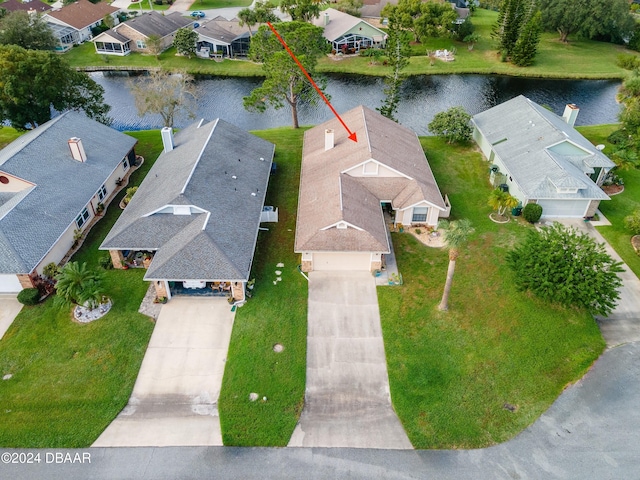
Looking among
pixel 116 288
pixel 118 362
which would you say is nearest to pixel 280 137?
pixel 116 288

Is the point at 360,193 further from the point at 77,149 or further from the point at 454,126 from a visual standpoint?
the point at 77,149

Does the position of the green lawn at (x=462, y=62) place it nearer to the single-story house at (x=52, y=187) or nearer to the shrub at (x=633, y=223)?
the single-story house at (x=52, y=187)

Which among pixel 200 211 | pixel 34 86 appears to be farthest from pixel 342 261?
pixel 34 86

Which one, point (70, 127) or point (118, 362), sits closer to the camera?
point (118, 362)

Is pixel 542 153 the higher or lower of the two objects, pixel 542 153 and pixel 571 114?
the lower

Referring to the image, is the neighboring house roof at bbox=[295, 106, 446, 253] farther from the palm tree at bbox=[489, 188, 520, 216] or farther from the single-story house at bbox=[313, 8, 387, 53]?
the single-story house at bbox=[313, 8, 387, 53]

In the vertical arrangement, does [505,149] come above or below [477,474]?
above

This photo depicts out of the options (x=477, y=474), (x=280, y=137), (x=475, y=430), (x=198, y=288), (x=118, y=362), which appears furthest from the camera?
(x=280, y=137)

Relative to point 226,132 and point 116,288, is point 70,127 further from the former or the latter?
point 116,288
